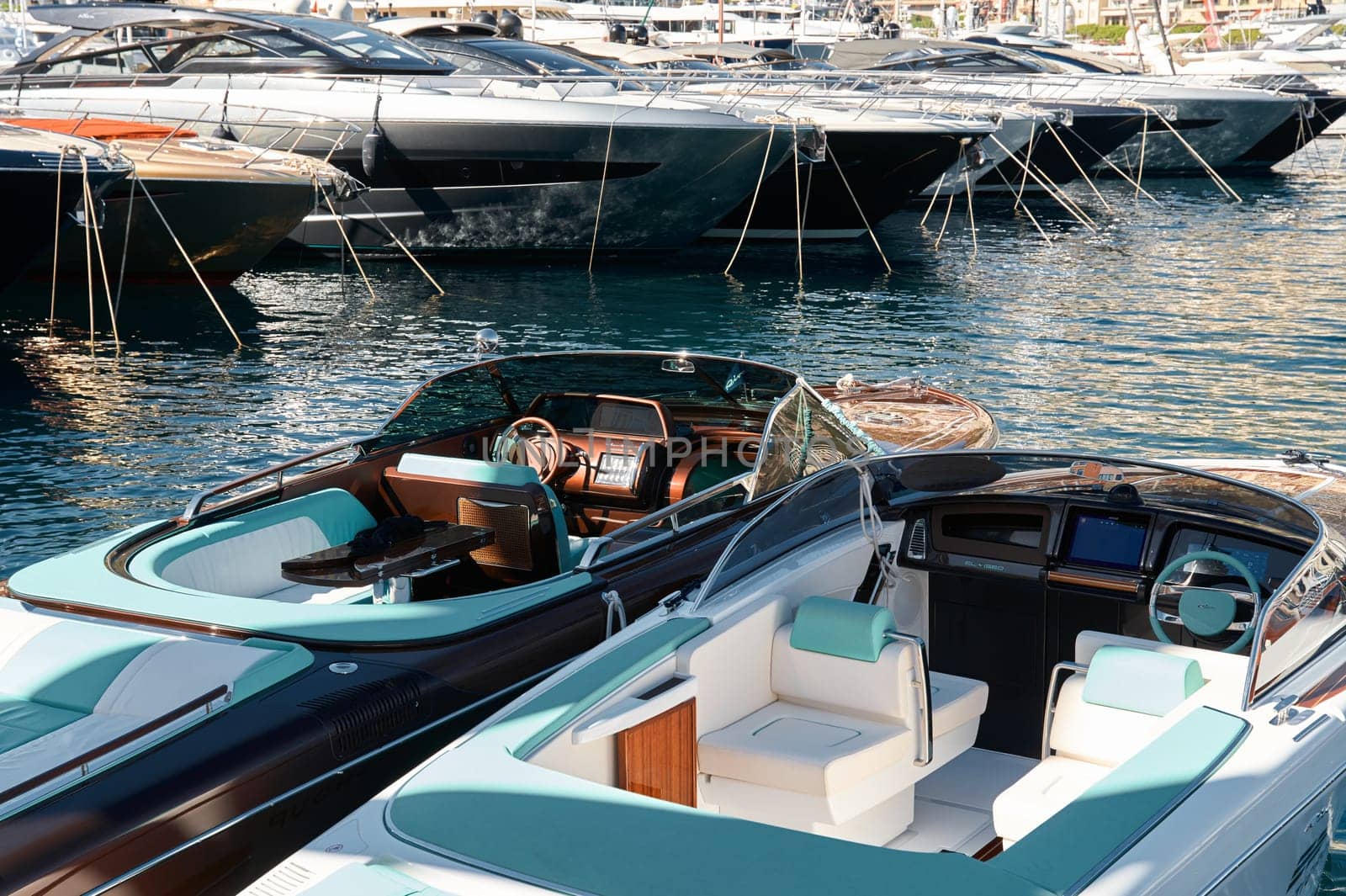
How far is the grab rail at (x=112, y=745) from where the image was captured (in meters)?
3.35

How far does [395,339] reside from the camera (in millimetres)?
13156

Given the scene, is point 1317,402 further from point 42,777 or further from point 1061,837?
point 42,777

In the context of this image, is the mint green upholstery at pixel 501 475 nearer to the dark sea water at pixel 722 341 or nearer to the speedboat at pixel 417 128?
the dark sea water at pixel 722 341

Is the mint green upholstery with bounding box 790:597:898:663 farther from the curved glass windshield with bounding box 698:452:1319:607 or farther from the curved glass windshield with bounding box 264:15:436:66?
the curved glass windshield with bounding box 264:15:436:66

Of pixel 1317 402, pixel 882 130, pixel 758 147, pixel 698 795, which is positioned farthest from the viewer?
pixel 882 130

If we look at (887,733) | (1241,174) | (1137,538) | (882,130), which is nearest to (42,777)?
(887,733)

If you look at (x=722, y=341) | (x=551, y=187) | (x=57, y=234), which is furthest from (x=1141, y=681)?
(x=551, y=187)

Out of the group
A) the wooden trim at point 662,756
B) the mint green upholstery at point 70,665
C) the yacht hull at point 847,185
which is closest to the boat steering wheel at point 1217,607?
the wooden trim at point 662,756

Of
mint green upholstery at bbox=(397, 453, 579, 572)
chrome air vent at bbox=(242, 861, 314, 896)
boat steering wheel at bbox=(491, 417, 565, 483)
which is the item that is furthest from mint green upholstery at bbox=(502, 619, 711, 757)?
boat steering wheel at bbox=(491, 417, 565, 483)

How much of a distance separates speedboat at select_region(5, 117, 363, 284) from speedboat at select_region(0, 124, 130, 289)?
63cm

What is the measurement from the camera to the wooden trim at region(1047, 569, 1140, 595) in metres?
4.49

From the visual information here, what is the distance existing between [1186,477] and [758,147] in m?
12.4

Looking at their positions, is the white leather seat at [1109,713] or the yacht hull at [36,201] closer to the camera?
the white leather seat at [1109,713]

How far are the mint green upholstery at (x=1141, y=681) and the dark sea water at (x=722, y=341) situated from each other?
223 inches
